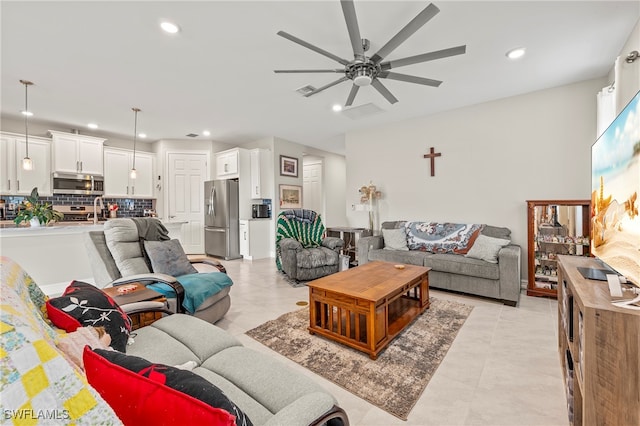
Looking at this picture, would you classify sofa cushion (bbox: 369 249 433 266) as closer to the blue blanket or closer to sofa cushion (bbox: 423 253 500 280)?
sofa cushion (bbox: 423 253 500 280)

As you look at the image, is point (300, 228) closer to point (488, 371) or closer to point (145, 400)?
point (488, 371)

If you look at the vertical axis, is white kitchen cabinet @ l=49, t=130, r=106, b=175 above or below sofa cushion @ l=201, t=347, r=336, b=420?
above

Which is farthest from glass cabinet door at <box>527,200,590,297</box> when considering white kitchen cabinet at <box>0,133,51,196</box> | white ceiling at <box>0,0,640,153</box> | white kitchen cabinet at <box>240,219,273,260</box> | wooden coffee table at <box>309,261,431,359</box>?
white kitchen cabinet at <box>0,133,51,196</box>

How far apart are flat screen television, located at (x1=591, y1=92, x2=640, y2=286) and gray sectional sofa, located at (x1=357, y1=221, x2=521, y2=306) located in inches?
62.0

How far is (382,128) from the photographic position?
5.07 meters

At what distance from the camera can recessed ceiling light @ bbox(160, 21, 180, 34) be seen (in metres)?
2.29

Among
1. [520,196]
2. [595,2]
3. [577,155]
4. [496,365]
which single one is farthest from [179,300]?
[577,155]

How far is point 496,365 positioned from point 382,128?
409cm

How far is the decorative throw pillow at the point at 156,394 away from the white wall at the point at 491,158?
4349 mm

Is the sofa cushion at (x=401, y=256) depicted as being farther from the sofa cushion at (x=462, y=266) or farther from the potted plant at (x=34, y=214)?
the potted plant at (x=34, y=214)

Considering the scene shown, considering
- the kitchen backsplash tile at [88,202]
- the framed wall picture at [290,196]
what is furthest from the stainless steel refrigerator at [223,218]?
the kitchen backsplash tile at [88,202]

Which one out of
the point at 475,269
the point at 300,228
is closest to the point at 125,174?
the point at 300,228

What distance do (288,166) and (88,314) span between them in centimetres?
542

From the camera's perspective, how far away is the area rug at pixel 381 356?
5.56ft
